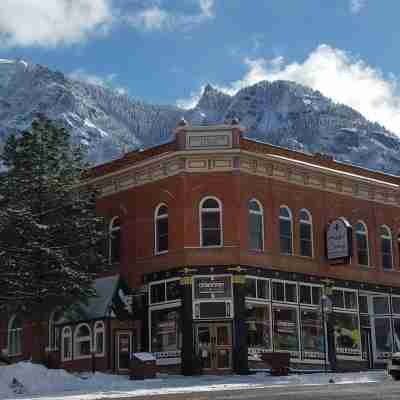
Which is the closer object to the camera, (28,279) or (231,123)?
(28,279)

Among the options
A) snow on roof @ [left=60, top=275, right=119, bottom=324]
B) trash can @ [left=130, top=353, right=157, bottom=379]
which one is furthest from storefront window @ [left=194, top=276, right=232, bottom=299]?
trash can @ [left=130, top=353, right=157, bottom=379]

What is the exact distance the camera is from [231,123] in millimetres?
41625

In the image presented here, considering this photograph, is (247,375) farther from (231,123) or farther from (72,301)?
(231,123)

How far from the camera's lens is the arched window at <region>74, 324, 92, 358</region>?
41656 mm

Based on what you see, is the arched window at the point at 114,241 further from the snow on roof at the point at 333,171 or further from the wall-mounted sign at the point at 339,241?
the wall-mounted sign at the point at 339,241

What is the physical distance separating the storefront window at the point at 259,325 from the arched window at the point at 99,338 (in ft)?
23.3

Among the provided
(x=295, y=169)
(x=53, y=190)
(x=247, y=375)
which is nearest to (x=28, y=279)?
(x=53, y=190)

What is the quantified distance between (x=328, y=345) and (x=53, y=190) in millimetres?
15904

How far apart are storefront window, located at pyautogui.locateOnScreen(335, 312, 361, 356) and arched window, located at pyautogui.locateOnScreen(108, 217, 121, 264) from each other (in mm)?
11979

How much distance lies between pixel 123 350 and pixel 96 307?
8.31 ft

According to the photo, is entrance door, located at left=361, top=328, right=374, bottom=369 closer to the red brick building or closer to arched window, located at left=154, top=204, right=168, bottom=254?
the red brick building

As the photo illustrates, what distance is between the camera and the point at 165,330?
4066 cm

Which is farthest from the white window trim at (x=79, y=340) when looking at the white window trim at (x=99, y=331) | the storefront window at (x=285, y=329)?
the storefront window at (x=285, y=329)

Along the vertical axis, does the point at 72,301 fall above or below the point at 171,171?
below
